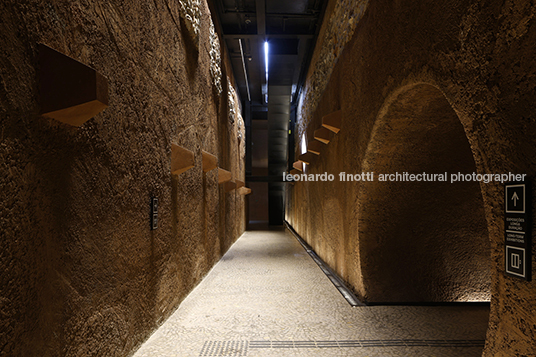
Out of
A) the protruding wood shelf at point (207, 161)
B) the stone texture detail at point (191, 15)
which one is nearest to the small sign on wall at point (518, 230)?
the stone texture detail at point (191, 15)

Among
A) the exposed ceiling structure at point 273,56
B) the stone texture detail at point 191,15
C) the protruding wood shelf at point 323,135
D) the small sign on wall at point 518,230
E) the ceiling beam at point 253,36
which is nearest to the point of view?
the small sign on wall at point 518,230

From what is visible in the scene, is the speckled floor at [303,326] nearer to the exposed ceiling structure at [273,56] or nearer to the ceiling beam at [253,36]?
the exposed ceiling structure at [273,56]

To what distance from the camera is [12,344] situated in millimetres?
1228

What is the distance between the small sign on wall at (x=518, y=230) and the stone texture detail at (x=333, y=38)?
2.69 metres

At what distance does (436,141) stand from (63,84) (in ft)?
9.66

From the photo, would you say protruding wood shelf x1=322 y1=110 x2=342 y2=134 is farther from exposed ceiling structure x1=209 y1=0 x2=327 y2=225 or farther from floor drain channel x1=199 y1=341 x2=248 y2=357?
exposed ceiling structure x1=209 y1=0 x2=327 y2=225

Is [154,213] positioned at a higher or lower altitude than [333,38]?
lower

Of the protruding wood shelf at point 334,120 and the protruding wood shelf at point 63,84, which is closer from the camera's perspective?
the protruding wood shelf at point 63,84

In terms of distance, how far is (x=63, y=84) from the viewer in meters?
1.41

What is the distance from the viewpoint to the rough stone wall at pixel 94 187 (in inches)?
49.7

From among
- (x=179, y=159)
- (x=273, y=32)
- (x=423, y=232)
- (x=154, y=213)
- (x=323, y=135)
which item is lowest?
(x=423, y=232)

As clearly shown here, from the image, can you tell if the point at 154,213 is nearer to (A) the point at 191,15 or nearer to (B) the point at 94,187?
(B) the point at 94,187

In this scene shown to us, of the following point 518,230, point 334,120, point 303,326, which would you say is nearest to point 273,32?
point 334,120

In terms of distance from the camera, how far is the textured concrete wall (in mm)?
1293
